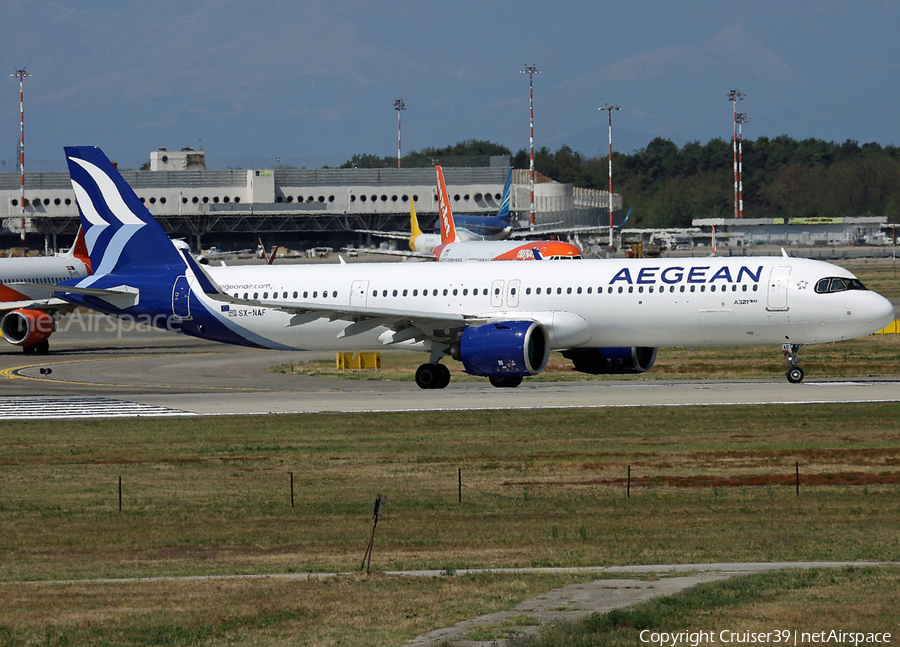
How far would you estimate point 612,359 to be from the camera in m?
44.8

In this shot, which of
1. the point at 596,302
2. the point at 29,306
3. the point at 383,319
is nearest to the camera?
the point at 596,302

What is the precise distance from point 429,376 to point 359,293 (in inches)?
152

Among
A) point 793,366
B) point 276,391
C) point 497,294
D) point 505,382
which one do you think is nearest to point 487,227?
point 276,391

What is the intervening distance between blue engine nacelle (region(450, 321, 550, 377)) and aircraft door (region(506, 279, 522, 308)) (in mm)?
1281

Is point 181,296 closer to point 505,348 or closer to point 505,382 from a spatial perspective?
point 505,382

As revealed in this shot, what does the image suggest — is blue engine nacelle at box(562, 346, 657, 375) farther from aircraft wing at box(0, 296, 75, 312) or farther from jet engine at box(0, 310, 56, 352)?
jet engine at box(0, 310, 56, 352)

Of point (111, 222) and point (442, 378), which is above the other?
point (111, 222)

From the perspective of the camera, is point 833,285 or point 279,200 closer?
point 833,285

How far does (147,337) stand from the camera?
73.9 meters

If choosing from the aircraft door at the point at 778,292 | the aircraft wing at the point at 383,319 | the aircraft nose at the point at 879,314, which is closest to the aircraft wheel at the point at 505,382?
the aircraft wing at the point at 383,319

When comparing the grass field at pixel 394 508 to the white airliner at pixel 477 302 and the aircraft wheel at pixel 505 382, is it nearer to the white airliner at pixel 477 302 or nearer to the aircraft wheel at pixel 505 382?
the white airliner at pixel 477 302

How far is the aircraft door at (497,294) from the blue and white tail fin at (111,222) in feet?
38.4

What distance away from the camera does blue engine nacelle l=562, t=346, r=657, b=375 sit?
147ft

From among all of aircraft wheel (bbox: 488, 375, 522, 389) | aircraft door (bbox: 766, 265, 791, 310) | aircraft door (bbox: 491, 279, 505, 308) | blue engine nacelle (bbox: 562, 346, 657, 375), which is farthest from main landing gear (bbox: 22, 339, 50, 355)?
aircraft door (bbox: 766, 265, 791, 310)
